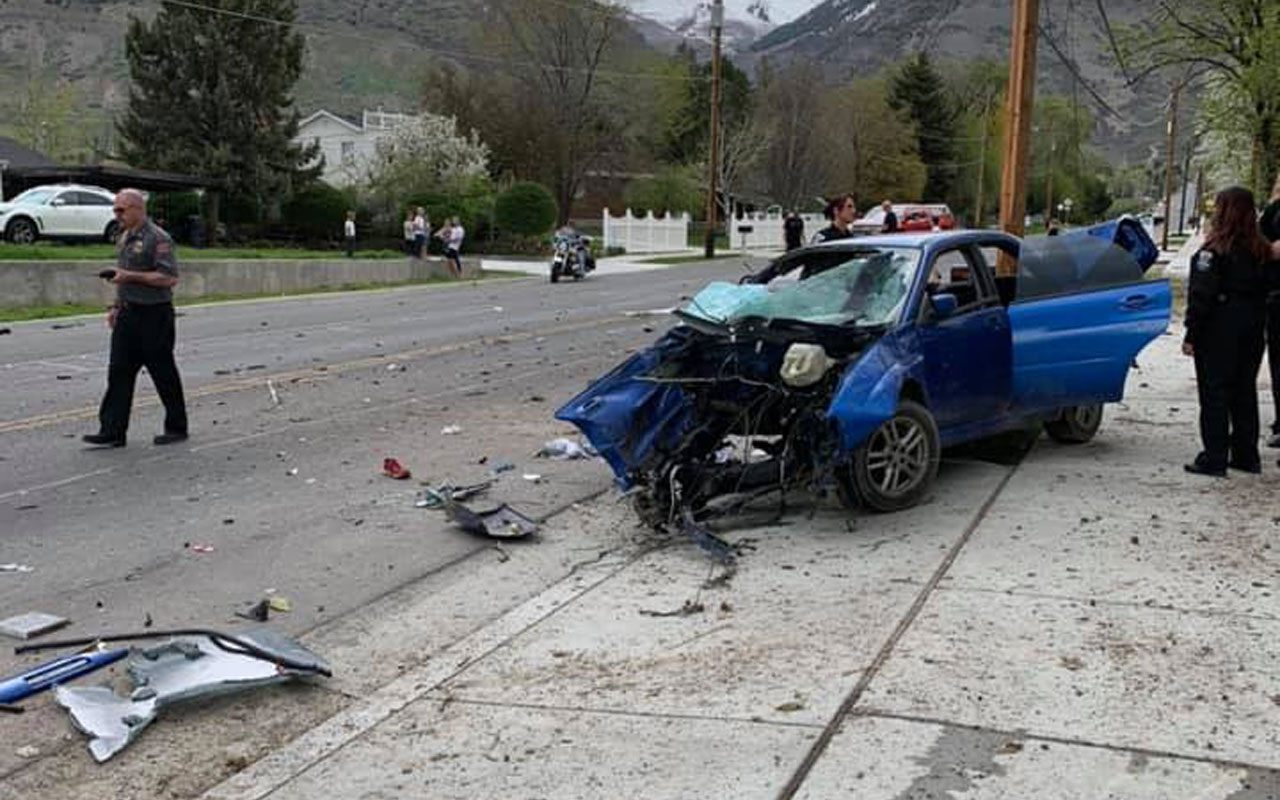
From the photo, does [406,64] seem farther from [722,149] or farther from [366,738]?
[366,738]

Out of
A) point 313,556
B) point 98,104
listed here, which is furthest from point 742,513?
point 98,104

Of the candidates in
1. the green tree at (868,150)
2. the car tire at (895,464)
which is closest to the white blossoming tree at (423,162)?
the green tree at (868,150)

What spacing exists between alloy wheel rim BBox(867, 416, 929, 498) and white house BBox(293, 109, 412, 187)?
50195mm

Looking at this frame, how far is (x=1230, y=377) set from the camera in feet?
25.0

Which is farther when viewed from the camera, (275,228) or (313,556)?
(275,228)

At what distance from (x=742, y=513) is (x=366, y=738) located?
341 centimetres

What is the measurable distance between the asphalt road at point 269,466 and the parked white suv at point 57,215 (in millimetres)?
15740

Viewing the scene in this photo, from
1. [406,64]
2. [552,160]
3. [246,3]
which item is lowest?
[552,160]

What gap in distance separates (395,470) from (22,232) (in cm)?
2784

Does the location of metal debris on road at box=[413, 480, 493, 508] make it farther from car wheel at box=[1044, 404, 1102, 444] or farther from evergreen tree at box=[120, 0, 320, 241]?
evergreen tree at box=[120, 0, 320, 241]

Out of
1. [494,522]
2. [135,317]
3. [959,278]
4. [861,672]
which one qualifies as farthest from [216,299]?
[861,672]

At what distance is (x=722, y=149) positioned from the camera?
71.4 meters

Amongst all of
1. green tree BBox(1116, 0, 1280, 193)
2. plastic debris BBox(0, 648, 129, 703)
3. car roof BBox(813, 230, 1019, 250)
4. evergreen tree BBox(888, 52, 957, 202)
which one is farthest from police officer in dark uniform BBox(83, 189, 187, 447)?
evergreen tree BBox(888, 52, 957, 202)

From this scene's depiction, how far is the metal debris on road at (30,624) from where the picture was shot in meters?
5.40
